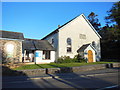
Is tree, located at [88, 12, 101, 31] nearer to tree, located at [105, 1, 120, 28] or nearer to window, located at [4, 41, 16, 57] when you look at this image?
tree, located at [105, 1, 120, 28]

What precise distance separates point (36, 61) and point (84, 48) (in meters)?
9.55

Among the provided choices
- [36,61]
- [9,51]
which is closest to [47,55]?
[36,61]

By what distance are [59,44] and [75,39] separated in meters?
3.99

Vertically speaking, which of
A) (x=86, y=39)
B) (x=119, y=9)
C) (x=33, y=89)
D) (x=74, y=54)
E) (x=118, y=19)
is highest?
(x=119, y=9)

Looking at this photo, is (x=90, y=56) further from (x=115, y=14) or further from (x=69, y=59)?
(x=115, y=14)

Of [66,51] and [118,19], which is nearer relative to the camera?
[66,51]

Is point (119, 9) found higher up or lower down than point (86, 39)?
higher up

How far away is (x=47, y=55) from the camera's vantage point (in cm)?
2064

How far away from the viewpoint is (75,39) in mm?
20281

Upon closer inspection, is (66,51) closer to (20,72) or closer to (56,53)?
(56,53)

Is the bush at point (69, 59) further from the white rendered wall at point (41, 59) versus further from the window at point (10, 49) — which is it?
the window at point (10, 49)

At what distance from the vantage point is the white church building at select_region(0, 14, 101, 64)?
15.6 metres

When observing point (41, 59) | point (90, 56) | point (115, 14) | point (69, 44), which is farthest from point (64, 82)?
point (115, 14)

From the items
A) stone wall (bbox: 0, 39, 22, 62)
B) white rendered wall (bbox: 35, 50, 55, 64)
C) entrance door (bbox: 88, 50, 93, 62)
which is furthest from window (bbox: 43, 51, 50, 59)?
entrance door (bbox: 88, 50, 93, 62)
